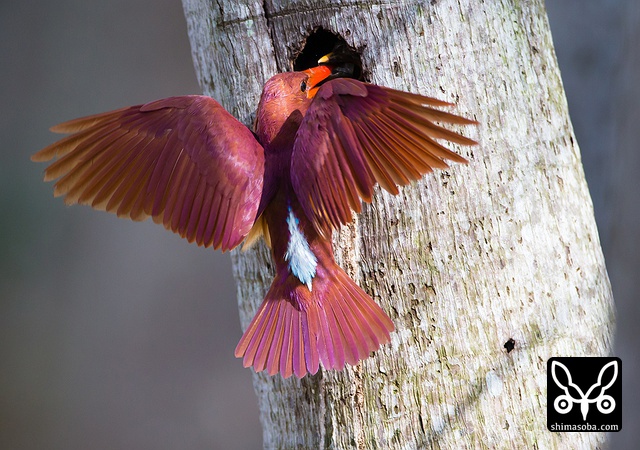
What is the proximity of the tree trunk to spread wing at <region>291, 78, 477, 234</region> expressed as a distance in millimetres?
300

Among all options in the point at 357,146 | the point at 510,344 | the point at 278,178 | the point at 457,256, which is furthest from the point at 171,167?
the point at 510,344

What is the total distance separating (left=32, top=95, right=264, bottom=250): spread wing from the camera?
6.70 ft

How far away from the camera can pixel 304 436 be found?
2.25 m

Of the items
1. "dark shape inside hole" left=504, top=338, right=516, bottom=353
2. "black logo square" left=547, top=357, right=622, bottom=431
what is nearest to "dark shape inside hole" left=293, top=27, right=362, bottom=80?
"dark shape inside hole" left=504, top=338, right=516, bottom=353

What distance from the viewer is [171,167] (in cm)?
209

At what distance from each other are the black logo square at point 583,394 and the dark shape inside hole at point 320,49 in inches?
41.1

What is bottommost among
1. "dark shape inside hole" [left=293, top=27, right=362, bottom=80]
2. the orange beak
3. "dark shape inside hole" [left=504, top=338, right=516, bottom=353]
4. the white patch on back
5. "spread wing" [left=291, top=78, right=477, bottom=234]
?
"dark shape inside hole" [left=504, top=338, right=516, bottom=353]

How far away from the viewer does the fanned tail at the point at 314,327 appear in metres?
1.98

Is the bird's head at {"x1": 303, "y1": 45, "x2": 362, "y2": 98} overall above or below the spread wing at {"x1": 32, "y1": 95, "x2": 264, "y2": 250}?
above

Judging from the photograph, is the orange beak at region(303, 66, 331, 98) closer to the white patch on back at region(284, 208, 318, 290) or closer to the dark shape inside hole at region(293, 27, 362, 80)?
the dark shape inside hole at region(293, 27, 362, 80)

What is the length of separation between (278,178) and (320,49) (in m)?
0.48

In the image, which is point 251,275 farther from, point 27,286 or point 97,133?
point 27,286

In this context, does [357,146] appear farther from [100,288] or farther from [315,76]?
[100,288]

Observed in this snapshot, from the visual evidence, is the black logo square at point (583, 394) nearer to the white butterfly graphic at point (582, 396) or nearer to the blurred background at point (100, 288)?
the white butterfly graphic at point (582, 396)
